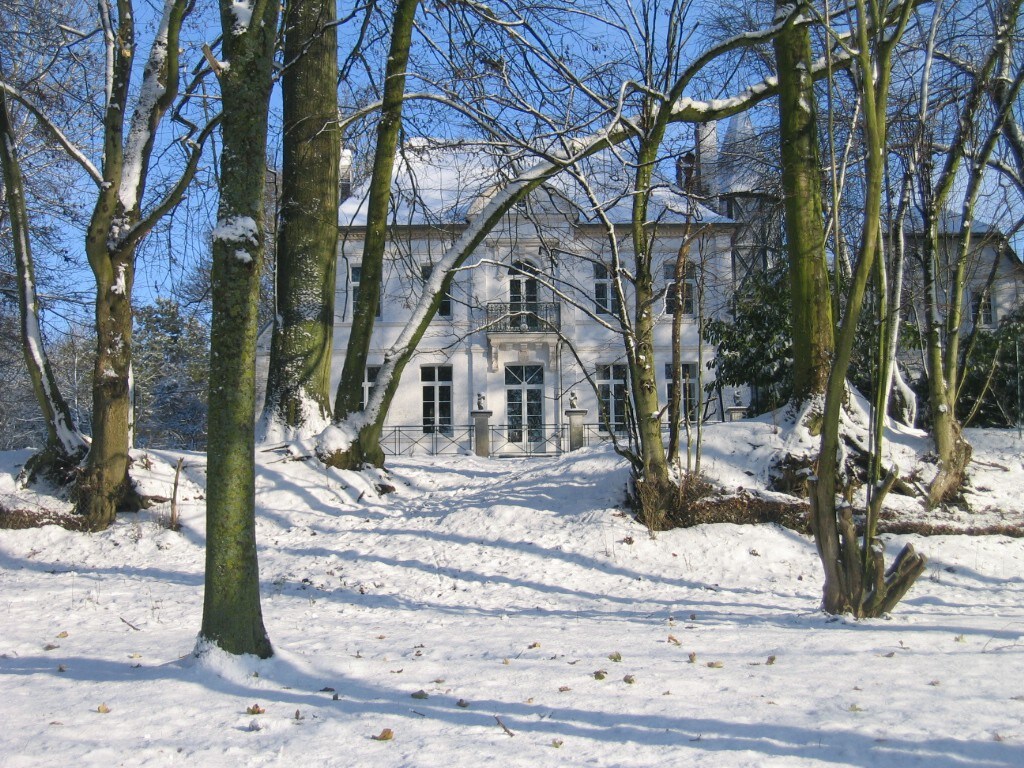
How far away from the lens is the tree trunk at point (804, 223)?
33.0 feet

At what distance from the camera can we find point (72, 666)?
15.8 ft

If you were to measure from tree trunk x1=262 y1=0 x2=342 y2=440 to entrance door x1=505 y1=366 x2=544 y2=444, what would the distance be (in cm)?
1432

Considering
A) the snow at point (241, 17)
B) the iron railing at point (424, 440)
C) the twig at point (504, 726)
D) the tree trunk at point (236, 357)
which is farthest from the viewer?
the iron railing at point (424, 440)

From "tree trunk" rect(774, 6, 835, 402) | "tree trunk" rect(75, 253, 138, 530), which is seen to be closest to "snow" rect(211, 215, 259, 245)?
"tree trunk" rect(75, 253, 138, 530)

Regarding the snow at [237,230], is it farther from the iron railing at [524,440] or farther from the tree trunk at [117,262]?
the iron railing at [524,440]

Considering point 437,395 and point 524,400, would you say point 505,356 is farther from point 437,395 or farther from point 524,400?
point 437,395

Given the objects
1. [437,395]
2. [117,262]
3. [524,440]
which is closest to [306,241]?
[117,262]

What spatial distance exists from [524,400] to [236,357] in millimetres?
21829

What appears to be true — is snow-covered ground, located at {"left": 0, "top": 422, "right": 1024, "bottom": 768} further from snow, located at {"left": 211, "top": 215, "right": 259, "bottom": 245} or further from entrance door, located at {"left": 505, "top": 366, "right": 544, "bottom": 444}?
entrance door, located at {"left": 505, "top": 366, "right": 544, "bottom": 444}

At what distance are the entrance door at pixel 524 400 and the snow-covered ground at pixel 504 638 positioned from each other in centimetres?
1400

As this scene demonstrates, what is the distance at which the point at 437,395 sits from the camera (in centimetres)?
2642

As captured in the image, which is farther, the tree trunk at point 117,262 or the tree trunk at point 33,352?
the tree trunk at point 33,352

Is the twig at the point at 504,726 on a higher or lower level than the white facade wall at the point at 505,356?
lower

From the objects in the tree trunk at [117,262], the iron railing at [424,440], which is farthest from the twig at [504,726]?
the iron railing at [424,440]
